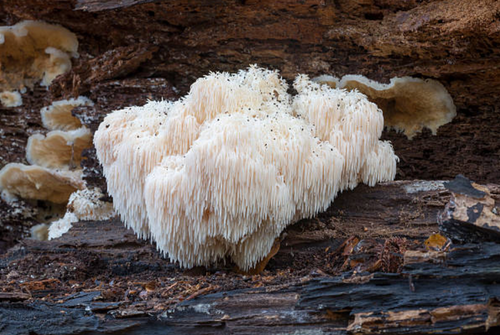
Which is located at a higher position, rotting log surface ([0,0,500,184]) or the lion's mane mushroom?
rotting log surface ([0,0,500,184])

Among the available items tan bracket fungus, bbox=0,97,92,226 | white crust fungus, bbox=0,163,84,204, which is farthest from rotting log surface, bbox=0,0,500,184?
white crust fungus, bbox=0,163,84,204

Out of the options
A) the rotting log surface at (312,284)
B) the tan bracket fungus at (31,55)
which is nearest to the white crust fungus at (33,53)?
the tan bracket fungus at (31,55)

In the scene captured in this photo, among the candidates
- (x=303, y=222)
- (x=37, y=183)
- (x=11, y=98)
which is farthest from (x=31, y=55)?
(x=303, y=222)

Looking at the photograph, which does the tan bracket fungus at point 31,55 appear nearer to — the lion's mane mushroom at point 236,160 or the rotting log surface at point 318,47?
the rotting log surface at point 318,47

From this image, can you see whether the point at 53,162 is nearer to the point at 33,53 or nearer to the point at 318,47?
the point at 33,53

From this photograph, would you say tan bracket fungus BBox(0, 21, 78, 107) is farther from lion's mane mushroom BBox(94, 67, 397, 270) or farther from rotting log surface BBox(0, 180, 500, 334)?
rotting log surface BBox(0, 180, 500, 334)
